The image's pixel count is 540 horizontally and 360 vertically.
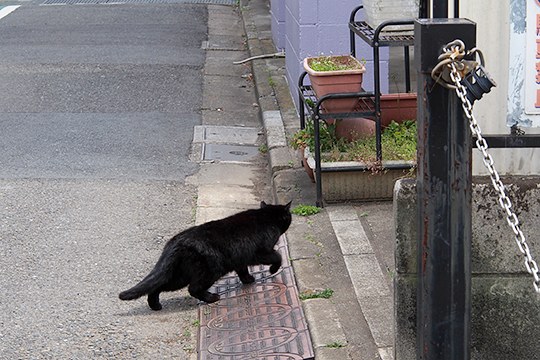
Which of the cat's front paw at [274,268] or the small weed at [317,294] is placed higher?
the small weed at [317,294]

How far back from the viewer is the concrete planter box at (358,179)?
7012mm

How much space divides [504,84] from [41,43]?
1184cm

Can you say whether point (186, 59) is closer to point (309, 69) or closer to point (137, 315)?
point (309, 69)

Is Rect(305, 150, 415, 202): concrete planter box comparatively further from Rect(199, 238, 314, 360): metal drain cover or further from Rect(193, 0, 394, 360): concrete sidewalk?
Rect(199, 238, 314, 360): metal drain cover

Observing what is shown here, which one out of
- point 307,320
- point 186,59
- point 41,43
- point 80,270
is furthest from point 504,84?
point 41,43

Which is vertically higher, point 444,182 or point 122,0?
point 444,182

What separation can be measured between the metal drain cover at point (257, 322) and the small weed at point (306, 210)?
80 centimetres

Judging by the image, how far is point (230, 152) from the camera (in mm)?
9438

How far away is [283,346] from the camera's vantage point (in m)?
4.95

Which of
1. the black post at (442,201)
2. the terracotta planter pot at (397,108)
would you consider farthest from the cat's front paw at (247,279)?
the black post at (442,201)

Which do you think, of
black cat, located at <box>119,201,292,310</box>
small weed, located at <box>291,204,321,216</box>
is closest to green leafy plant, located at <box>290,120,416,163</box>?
small weed, located at <box>291,204,321,216</box>

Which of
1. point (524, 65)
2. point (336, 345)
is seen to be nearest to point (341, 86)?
point (336, 345)

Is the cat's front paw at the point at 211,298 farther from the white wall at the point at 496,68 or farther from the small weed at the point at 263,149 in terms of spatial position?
the small weed at the point at 263,149

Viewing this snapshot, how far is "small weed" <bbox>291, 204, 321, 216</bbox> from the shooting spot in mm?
6973
